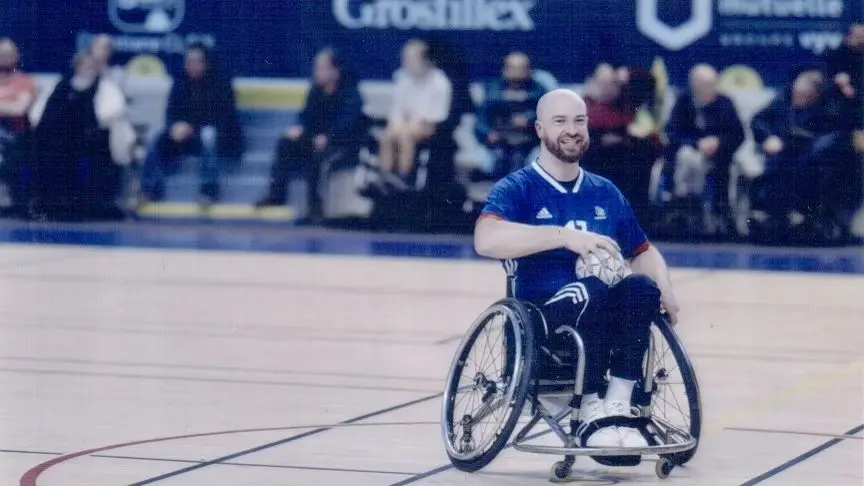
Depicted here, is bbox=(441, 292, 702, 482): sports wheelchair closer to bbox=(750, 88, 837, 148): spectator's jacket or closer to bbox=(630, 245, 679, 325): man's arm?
bbox=(630, 245, 679, 325): man's arm

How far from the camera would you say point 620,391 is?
5312 mm

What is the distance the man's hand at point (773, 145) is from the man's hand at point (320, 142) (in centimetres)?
381

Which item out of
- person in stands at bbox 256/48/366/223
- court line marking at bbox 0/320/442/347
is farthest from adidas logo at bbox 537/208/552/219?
person in stands at bbox 256/48/366/223

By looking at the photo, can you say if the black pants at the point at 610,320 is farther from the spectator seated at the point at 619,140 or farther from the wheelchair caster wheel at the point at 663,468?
the spectator seated at the point at 619,140

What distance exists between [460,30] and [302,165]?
184cm

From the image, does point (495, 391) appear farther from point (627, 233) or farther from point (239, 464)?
point (239, 464)

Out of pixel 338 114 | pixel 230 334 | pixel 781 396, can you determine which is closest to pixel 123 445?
pixel 781 396

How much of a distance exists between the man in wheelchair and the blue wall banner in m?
9.01

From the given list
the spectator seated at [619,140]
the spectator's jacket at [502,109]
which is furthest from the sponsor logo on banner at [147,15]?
the spectator seated at [619,140]

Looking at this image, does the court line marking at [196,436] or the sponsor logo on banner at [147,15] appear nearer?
the court line marking at [196,436]

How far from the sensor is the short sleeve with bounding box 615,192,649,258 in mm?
5676

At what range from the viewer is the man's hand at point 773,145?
13.9 metres

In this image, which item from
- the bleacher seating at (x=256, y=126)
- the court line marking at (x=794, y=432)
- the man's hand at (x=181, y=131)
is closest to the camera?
the court line marking at (x=794, y=432)

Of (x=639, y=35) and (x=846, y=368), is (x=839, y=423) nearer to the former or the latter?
(x=846, y=368)
